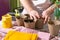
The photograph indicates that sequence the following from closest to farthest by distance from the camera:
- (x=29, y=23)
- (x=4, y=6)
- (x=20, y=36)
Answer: (x=20, y=36), (x=29, y=23), (x=4, y=6)

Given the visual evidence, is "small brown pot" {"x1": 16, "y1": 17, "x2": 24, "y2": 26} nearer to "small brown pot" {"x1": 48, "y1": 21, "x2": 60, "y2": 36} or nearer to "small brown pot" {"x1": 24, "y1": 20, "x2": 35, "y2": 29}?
"small brown pot" {"x1": 24, "y1": 20, "x2": 35, "y2": 29}

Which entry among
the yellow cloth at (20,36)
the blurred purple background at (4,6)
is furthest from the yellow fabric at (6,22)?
the blurred purple background at (4,6)

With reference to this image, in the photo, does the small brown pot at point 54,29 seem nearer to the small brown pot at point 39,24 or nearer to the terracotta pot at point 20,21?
the small brown pot at point 39,24

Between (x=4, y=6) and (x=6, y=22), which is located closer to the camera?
(x=6, y=22)

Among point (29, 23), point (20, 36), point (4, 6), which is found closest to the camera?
point (20, 36)

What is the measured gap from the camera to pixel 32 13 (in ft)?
3.75

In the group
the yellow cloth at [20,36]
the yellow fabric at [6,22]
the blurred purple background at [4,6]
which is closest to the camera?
the yellow cloth at [20,36]

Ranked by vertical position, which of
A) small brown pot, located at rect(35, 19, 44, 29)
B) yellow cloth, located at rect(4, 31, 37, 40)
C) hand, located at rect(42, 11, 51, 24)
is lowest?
yellow cloth, located at rect(4, 31, 37, 40)

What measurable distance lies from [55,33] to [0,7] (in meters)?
1.21

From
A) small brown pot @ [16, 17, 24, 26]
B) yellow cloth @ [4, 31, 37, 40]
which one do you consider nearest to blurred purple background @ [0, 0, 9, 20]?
small brown pot @ [16, 17, 24, 26]

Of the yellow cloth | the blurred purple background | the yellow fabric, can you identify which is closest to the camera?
the yellow cloth

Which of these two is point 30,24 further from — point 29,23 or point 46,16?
point 46,16

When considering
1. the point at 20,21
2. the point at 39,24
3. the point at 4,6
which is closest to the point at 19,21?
the point at 20,21

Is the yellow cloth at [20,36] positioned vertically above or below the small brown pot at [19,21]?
below
